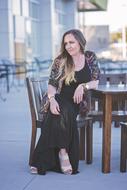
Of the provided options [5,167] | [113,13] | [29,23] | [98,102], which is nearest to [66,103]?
[5,167]

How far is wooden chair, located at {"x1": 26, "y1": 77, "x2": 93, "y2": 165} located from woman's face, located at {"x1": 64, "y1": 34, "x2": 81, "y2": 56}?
0.63 metres

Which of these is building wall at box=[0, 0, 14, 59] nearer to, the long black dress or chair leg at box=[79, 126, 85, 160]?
→ chair leg at box=[79, 126, 85, 160]

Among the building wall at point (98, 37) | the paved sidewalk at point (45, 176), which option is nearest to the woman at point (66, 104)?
the paved sidewalk at point (45, 176)

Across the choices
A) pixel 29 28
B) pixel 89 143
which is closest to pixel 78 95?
pixel 89 143

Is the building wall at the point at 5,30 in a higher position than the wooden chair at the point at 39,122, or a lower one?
higher

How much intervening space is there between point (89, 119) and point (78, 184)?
1025mm

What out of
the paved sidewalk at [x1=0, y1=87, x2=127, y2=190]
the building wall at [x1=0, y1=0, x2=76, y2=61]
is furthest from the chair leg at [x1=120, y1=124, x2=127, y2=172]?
the building wall at [x1=0, y1=0, x2=76, y2=61]

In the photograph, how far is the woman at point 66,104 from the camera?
503cm

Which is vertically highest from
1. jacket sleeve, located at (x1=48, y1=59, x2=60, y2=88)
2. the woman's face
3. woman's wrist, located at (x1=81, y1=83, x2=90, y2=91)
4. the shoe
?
the woman's face

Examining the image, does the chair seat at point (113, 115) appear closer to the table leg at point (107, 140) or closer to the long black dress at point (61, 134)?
the table leg at point (107, 140)

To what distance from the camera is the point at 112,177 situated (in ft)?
16.4

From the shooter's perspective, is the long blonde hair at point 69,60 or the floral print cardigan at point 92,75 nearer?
the long blonde hair at point 69,60

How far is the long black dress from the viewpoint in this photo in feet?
16.5

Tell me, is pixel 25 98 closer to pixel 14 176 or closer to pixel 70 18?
pixel 14 176
